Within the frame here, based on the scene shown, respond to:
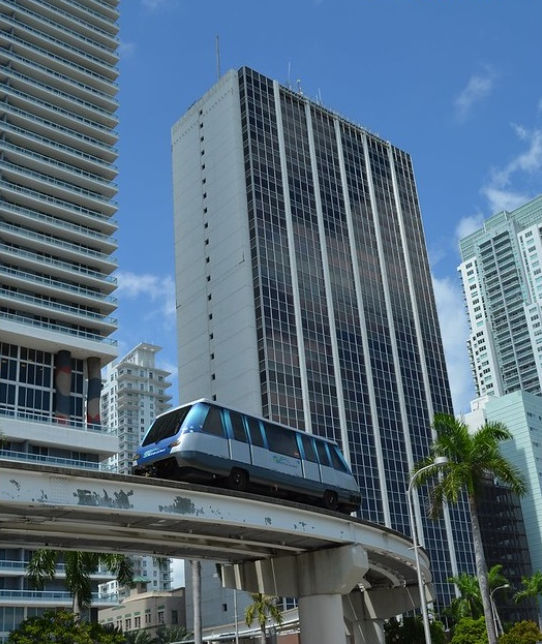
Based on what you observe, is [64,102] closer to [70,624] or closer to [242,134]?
[242,134]

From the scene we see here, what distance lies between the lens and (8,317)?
257 feet

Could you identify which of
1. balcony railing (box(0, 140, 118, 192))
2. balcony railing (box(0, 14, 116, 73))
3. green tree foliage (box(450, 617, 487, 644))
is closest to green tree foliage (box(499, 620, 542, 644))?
green tree foliage (box(450, 617, 487, 644))

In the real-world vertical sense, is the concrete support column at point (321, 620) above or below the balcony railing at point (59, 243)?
below

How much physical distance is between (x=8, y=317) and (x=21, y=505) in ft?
191

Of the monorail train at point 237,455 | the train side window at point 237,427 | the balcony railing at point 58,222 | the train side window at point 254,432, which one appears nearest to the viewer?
the monorail train at point 237,455

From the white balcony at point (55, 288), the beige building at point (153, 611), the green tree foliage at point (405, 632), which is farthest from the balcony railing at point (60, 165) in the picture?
the green tree foliage at point (405, 632)

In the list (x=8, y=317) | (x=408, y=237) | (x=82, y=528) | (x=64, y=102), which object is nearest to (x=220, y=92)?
(x=64, y=102)

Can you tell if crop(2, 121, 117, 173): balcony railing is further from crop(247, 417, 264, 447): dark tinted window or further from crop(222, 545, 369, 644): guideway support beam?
crop(222, 545, 369, 644): guideway support beam

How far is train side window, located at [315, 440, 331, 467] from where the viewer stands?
37031mm

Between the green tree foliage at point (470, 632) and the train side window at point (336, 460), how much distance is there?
103 feet

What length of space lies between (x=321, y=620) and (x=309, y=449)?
7.13 metres

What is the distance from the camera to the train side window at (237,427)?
31.4m

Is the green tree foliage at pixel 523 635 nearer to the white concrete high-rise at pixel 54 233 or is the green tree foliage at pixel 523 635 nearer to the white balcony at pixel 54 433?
the white concrete high-rise at pixel 54 233

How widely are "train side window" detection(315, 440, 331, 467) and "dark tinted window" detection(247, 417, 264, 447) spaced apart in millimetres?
4945
